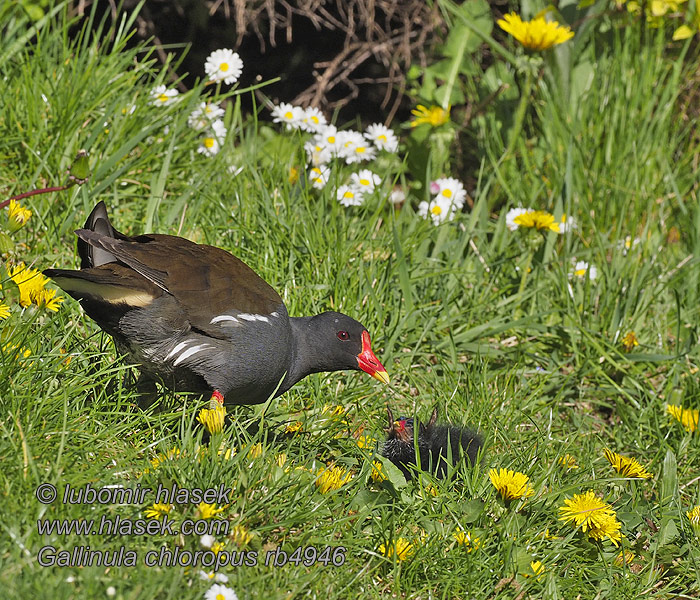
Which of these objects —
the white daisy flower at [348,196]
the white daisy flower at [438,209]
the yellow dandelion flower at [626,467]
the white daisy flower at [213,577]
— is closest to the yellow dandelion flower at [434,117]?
the white daisy flower at [438,209]

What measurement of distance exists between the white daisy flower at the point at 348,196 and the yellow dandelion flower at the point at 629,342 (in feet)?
4.62

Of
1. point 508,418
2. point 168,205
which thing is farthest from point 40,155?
point 508,418

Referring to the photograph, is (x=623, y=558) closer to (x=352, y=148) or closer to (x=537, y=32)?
(x=352, y=148)

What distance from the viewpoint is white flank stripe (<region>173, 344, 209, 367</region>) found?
9.61 ft

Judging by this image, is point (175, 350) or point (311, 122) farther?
point (311, 122)

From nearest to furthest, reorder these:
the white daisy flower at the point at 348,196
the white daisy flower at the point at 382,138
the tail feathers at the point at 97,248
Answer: the tail feathers at the point at 97,248 → the white daisy flower at the point at 348,196 → the white daisy flower at the point at 382,138

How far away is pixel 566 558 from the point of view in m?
2.76

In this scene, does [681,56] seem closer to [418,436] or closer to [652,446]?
[652,446]

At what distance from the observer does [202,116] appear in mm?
4457

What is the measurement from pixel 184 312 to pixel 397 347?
48.5 inches

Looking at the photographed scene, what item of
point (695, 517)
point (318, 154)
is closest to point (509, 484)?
point (695, 517)

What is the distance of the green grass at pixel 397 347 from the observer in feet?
8.25

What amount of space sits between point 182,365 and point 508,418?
1.31 m

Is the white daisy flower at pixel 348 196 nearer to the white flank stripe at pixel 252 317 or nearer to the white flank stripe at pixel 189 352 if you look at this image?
the white flank stripe at pixel 252 317
